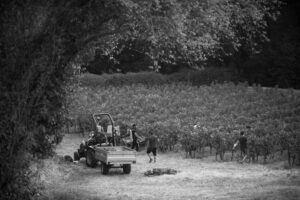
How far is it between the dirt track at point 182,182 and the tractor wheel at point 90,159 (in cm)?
30

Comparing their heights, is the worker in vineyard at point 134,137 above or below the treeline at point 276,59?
below

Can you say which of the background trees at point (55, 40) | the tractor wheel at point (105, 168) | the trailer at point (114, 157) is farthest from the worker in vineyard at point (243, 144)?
the background trees at point (55, 40)

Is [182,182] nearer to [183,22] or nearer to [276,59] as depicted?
[183,22]

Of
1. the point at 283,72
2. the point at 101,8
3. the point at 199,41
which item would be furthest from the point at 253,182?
the point at 283,72

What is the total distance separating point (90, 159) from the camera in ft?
64.5

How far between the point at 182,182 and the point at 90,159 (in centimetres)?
484

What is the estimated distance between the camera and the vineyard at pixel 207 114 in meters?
21.2

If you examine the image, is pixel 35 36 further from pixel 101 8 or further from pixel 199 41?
pixel 199 41

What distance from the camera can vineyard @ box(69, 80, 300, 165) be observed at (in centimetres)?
2122

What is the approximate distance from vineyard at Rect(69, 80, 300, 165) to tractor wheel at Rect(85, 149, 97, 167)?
2.14m

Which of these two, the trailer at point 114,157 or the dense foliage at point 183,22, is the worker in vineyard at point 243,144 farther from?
the dense foliage at point 183,22

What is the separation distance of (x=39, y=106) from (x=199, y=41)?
4155mm

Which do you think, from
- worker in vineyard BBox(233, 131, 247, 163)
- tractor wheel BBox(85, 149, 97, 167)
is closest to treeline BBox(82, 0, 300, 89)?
worker in vineyard BBox(233, 131, 247, 163)

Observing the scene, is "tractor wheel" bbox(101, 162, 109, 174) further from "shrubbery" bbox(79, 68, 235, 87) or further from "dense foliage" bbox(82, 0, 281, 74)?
"shrubbery" bbox(79, 68, 235, 87)
